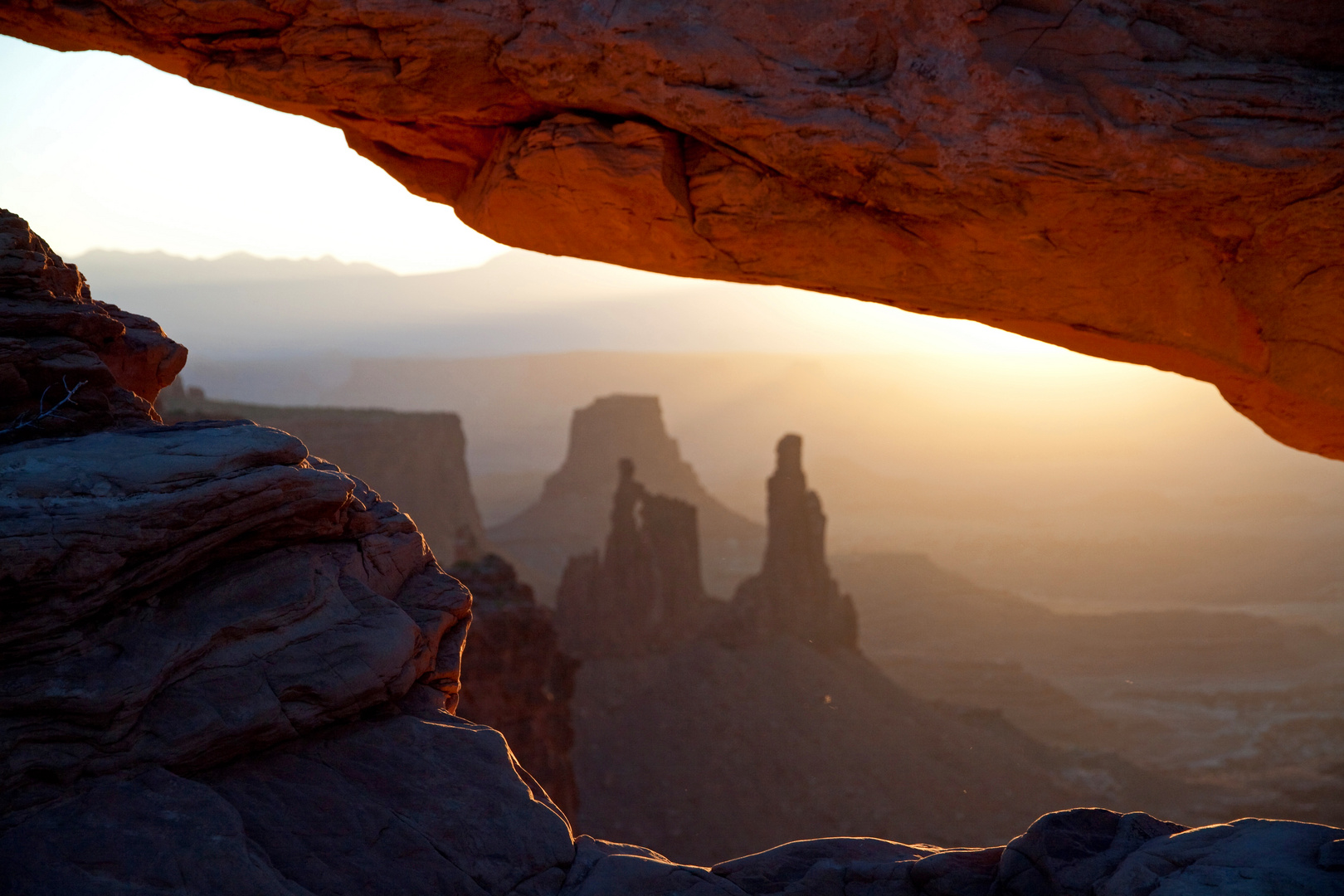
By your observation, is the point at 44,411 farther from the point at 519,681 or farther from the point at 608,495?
the point at 608,495

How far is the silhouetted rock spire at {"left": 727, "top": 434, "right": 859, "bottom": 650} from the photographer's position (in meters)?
50.8

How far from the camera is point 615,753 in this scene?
38.1 m

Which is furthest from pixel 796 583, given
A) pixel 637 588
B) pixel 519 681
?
pixel 519 681

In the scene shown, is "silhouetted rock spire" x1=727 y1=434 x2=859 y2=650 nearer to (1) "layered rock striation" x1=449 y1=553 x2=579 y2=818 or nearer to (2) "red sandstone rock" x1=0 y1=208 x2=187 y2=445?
(1) "layered rock striation" x1=449 y1=553 x2=579 y2=818

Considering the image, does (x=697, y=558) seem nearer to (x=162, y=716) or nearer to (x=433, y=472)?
(x=433, y=472)

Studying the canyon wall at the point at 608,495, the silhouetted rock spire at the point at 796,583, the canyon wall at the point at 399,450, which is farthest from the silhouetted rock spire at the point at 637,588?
the canyon wall at the point at 608,495

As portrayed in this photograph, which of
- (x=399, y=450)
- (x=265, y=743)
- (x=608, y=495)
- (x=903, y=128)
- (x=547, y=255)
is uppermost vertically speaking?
(x=903, y=128)

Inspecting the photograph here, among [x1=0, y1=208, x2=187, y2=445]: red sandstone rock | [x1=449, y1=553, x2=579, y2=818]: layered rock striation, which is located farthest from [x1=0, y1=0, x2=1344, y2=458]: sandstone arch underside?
[x1=449, y1=553, x2=579, y2=818]: layered rock striation

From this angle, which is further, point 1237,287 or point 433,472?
point 433,472

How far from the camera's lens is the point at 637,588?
51938 millimetres

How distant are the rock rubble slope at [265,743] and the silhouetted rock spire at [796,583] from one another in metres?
41.1

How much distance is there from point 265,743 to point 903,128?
24.2 feet

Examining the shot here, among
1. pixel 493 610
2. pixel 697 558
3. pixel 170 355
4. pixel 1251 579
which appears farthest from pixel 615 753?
pixel 1251 579

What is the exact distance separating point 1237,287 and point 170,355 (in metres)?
10.5
